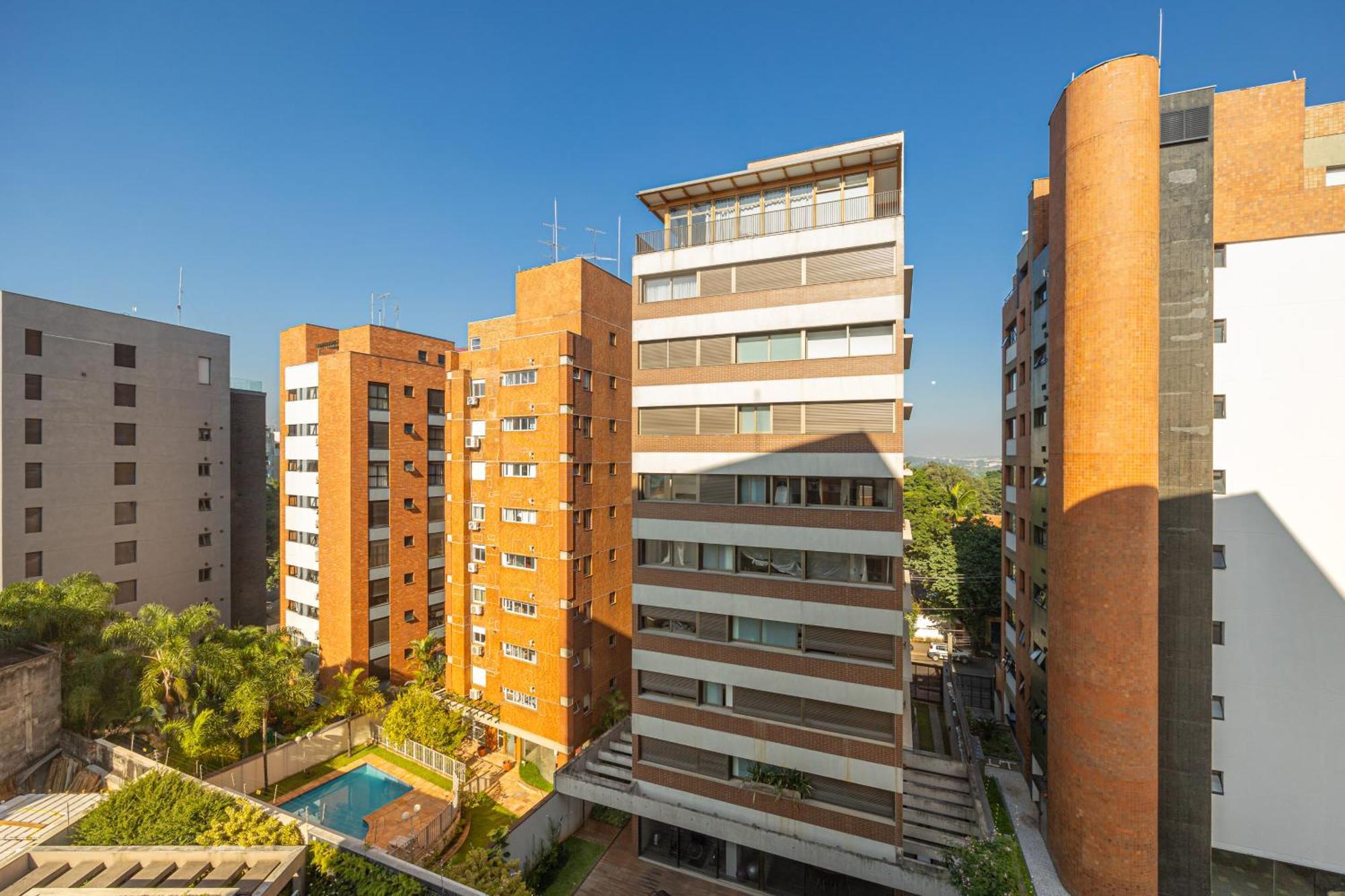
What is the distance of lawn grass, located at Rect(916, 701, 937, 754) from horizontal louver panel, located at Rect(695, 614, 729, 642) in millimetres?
13725

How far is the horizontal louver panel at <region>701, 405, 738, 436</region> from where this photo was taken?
20719 mm

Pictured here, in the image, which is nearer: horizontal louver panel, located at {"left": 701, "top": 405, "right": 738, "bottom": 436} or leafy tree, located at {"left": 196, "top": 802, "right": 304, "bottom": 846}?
leafy tree, located at {"left": 196, "top": 802, "right": 304, "bottom": 846}

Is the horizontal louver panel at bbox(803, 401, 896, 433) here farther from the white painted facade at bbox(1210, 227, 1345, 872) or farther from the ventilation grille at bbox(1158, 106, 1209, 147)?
the ventilation grille at bbox(1158, 106, 1209, 147)

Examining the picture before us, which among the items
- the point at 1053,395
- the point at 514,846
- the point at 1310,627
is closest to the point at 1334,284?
the point at 1053,395

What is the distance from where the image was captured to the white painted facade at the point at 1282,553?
16.1 metres

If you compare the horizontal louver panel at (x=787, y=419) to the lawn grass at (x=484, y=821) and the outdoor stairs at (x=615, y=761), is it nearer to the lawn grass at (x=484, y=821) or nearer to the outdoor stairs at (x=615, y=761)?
the outdoor stairs at (x=615, y=761)

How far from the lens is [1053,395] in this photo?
19469 millimetres

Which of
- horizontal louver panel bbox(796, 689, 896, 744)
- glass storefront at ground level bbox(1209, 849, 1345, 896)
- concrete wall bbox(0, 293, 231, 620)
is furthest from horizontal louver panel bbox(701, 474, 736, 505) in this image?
concrete wall bbox(0, 293, 231, 620)

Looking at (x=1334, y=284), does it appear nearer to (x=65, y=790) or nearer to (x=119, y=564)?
(x=65, y=790)

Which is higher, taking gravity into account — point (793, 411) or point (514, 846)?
point (793, 411)

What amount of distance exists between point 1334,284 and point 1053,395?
7.59 metres

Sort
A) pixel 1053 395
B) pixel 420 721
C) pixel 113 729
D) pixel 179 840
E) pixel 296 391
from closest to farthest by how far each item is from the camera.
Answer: pixel 179 840 → pixel 1053 395 → pixel 113 729 → pixel 420 721 → pixel 296 391

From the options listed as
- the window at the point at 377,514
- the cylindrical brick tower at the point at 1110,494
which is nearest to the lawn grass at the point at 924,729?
the cylindrical brick tower at the point at 1110,494

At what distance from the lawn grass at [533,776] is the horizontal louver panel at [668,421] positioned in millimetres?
18654
